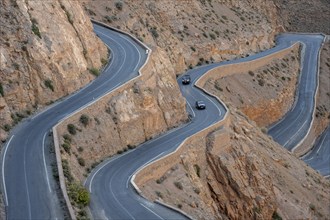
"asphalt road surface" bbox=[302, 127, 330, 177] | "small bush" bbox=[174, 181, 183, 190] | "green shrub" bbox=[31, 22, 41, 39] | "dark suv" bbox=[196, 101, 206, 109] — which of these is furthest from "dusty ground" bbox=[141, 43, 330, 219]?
"asphalt road surface" bbox=[302, 127, 330, 177]

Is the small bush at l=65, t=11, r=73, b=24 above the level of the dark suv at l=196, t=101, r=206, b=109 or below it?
above

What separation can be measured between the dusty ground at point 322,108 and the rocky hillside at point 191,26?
8.98 meters

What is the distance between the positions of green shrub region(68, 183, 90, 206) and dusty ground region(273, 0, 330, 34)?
80.2 m

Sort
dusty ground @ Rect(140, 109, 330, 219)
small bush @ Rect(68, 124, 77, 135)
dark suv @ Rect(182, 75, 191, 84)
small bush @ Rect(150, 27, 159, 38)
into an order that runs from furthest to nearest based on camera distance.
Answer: small bush @ Rect(150, 27, 159, 38), dark suv @ Rect(182, 75, 191, 84), dusty ground @ Rect(140, 109, 330, 219), small bush @ Rect(68, 124, 77, 135)

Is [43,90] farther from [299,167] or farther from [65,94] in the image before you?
[299,167]

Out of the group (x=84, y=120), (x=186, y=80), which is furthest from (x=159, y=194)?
(x=186, y=80)

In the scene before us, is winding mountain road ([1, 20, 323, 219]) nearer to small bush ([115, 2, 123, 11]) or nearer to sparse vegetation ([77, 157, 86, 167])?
sparse vegetation ([77, 157, 86, 167])

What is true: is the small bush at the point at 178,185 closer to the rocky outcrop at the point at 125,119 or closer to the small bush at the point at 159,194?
the small bush at the point at 159,194

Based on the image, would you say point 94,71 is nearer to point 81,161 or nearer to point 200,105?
point 200,105

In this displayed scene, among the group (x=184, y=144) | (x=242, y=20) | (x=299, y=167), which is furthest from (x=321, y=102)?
(x=184, y=144)

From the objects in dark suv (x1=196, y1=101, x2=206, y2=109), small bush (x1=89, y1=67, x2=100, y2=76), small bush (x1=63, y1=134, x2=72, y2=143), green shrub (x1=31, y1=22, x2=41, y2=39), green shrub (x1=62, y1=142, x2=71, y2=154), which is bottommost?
dark suv (x1=196, y1=101, x2=206, y2=109)

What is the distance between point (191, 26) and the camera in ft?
212

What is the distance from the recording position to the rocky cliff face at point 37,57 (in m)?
30.9

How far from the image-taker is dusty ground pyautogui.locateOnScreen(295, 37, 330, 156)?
6016cm
